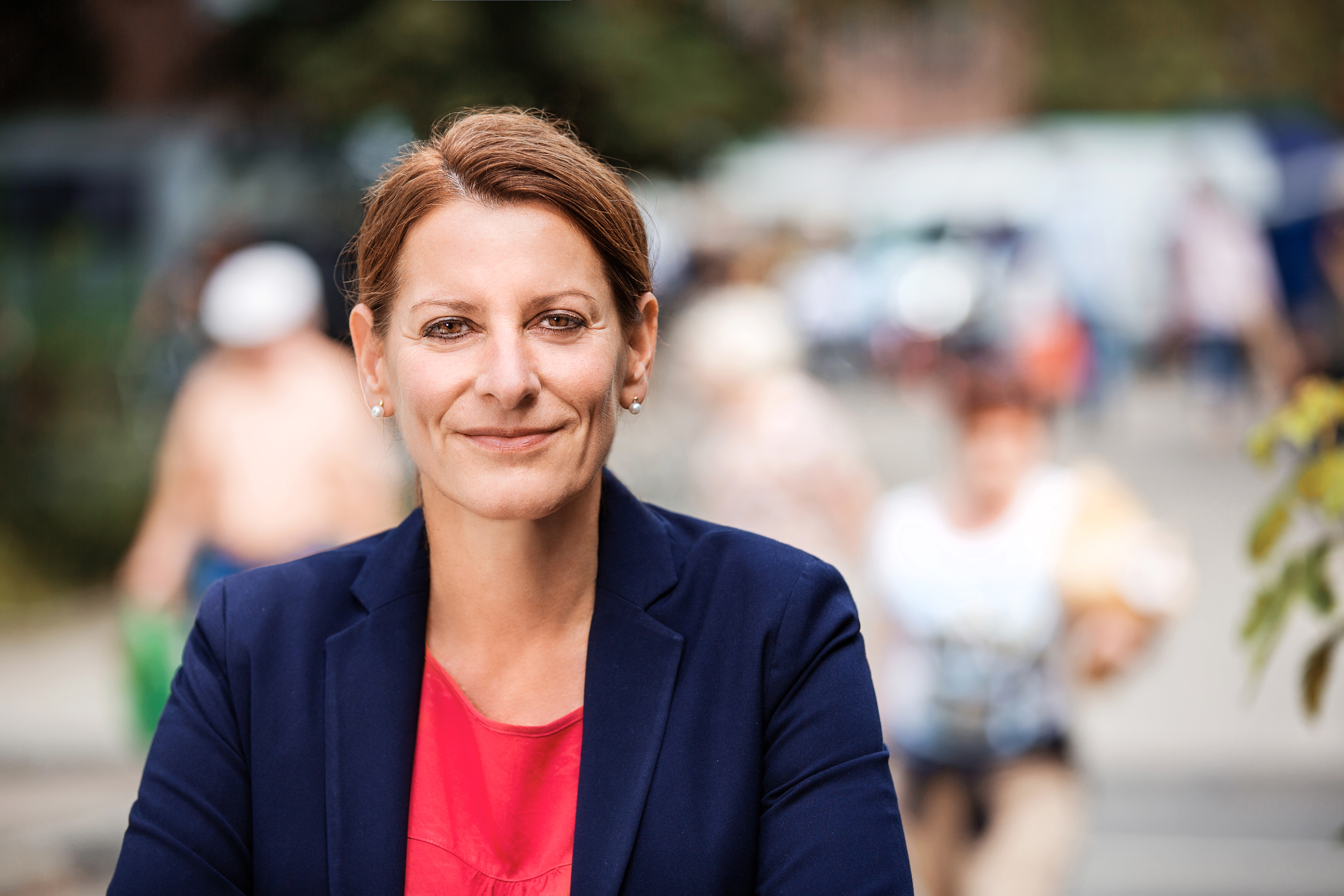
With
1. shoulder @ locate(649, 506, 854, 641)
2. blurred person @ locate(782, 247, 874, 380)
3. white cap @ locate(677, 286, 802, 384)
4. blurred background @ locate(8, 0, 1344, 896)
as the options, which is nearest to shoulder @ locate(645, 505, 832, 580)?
shoulder @ locate(649, 506, 854, 641)

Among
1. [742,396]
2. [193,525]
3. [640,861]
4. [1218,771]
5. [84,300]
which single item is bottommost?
[640,861]

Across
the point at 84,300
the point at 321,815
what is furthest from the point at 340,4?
the point at 321,815

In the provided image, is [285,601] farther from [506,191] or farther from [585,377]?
[506,191]

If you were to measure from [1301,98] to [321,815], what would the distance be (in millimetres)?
31237

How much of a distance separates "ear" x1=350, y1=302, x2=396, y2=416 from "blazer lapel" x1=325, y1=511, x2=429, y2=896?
0.16 m

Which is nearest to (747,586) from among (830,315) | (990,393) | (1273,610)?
(1273,610)

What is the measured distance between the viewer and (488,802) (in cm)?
186

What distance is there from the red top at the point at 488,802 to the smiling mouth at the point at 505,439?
32cm

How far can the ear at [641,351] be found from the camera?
1966mm

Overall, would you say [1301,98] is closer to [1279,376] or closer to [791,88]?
[1279,376]

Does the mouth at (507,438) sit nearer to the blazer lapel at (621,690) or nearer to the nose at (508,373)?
the nose at (508,373)

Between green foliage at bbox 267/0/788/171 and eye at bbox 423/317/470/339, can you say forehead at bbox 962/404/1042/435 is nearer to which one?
eye at bbox 423/317/470/339

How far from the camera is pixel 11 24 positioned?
1056cm

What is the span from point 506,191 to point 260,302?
4.61 m
